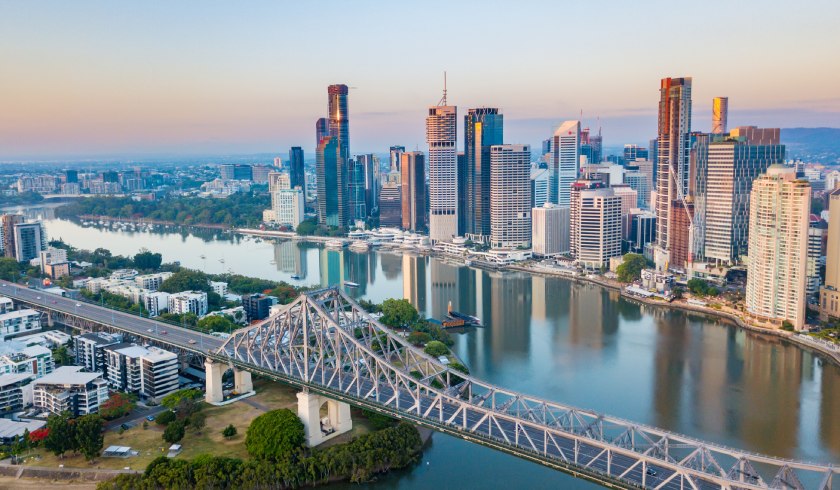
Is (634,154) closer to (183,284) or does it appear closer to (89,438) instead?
(183,284)

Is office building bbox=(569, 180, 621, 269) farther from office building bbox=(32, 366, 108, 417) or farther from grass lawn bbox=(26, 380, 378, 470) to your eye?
office building bbox=(32, 366, 108, 417)

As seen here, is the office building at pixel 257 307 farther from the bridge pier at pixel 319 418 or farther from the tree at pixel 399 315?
the bridge pier at pixel 319 418

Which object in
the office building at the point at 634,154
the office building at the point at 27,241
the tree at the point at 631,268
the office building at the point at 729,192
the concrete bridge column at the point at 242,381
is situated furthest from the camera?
the office building at the point at 634,154

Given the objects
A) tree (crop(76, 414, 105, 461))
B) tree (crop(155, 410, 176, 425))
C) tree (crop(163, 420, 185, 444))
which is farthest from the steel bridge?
tree (crop(76, 414, 105, 461))

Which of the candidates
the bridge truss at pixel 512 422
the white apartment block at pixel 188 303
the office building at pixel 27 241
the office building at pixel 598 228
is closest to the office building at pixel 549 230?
the office building at pixel 598 228

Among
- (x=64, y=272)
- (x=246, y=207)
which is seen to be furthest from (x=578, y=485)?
(x=246, y=207)

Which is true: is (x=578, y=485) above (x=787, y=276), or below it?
below

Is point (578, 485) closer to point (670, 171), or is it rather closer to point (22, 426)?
point (22, 426)
